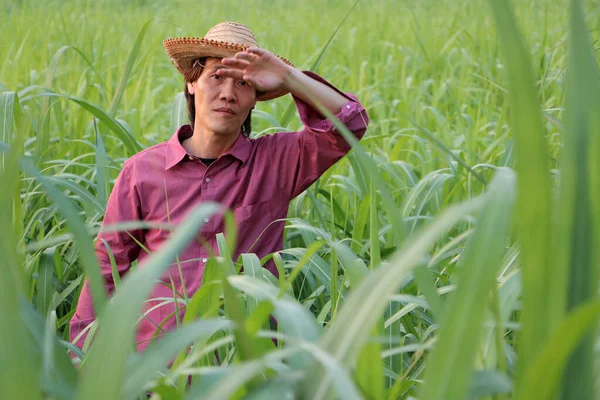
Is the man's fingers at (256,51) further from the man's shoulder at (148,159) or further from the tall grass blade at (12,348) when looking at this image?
the tall grass blade at (12,348)

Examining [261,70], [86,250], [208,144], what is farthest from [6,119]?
[86,250]

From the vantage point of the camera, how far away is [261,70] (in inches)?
53.2

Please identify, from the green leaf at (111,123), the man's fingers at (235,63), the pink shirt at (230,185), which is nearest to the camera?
the man's fingers at (235,63)

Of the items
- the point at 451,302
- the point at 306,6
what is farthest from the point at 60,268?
the point at 306,6

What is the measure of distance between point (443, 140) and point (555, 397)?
1.88 metres

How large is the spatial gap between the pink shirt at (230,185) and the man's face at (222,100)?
0.20 feet

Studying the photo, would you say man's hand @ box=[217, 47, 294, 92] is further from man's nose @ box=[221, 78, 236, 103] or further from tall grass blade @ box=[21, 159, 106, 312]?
tall grass blade @ box=[21, 159, 106, 312]

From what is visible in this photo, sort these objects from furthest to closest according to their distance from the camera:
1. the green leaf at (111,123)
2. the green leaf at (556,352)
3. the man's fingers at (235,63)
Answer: the green leaf at (111,123) < the man's fingers at (235,63) < the green leaf at (556,352)

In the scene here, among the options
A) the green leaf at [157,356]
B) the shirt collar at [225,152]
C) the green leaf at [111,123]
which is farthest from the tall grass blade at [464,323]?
the green leaf at [111,123]

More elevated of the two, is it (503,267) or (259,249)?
(503,267)

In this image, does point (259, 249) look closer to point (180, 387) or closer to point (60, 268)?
point (60, 268)

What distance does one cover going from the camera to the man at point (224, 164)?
1.39 meters

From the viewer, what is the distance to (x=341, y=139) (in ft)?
4.51

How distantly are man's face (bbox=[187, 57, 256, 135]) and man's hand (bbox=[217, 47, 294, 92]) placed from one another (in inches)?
1.8
